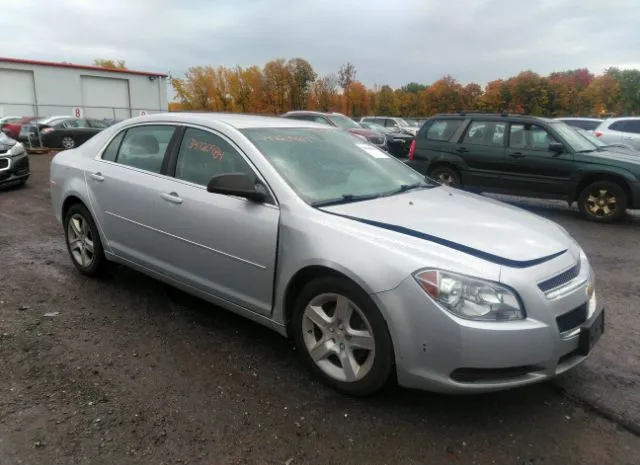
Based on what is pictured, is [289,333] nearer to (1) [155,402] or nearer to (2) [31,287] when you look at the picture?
(1) [155,402]

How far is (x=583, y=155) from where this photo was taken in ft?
27.5

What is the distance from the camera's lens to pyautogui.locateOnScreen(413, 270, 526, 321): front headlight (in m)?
2.54

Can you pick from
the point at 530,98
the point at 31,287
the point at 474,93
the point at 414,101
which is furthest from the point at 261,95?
the point at 31,287

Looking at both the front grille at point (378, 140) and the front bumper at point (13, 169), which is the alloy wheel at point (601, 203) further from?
the front bumper at point (13, 169)

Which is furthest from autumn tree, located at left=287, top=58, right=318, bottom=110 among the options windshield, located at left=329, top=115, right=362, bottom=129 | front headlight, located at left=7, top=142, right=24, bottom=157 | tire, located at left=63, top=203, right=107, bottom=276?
tire, located at left=63, top=203, right=107, bottom=276

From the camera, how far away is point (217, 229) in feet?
11.4

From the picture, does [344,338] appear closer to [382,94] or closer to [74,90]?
[74,90]

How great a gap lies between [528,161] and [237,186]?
22.5 feet

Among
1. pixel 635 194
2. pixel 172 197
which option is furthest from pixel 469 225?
pixel 635 194

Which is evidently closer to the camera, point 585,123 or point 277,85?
point 585,123

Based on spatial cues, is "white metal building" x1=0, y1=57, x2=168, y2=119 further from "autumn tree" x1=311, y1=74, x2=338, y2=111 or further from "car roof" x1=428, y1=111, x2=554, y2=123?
"car roof" x1=428, y1=111, x2=554, y2=123

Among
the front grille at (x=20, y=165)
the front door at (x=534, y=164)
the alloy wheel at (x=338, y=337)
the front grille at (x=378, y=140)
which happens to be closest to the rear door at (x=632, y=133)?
the front grille at (x=378, y=140)

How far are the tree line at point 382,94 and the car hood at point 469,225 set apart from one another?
39.7 metres

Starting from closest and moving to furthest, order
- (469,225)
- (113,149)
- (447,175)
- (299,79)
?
(469,225), (113,149), (447,175), (299,79)
